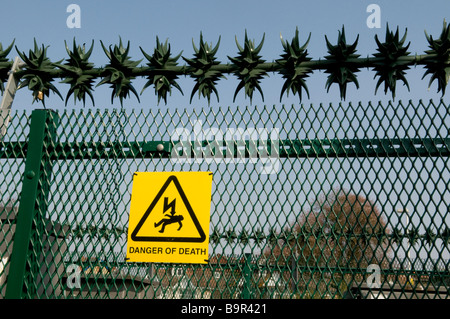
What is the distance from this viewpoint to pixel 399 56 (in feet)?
8.84

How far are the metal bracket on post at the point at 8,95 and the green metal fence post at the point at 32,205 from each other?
233mm

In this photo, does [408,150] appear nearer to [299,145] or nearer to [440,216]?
[440,216]

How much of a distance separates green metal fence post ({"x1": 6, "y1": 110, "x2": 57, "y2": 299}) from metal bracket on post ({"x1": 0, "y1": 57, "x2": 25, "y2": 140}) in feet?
0.76

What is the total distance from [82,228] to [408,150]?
7.56ft

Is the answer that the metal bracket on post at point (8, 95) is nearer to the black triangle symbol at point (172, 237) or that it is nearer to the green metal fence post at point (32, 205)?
the green metal fence post at point (32, 205)

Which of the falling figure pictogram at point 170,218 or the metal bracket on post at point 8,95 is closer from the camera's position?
the falling figure pictogram at point 170,218

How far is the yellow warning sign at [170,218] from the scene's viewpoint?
9.29 ft

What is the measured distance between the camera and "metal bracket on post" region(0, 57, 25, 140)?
10.6 ft

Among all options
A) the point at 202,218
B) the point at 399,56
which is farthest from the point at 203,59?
the point at 399,56

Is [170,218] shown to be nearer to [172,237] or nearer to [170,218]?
[170,218]

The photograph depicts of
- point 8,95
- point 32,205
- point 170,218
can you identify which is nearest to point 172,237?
point 170,218

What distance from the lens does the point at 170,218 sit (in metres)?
2.90

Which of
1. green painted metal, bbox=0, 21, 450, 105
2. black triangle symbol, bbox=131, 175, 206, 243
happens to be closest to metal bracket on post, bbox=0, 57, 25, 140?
green painted metal, bbox=0, 21, 450, 105

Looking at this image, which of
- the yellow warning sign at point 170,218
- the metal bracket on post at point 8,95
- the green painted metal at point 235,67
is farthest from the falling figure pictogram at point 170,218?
the metal bracket on post at point 8,95
